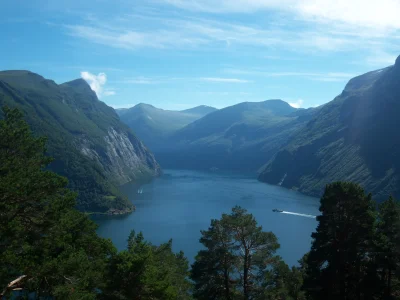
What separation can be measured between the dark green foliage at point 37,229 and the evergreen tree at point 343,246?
1152cm

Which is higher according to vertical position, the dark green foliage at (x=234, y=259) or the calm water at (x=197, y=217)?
the dark green foliage at (x=234, y=259)

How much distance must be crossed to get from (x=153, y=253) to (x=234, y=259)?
4.46 meters

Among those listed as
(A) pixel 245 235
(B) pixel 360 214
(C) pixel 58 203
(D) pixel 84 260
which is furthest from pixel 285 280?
(C) pixel 58 203

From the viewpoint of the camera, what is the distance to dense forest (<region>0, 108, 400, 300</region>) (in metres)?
15.1

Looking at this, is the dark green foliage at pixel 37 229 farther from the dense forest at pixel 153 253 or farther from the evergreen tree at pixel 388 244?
the evergreen tree at pixel 388 244

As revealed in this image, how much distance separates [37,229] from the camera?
16.2 meters

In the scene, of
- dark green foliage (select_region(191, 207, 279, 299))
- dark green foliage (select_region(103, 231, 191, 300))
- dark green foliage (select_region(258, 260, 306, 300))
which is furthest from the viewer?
dark green foliage (select_region(258, 260, 306, 300))

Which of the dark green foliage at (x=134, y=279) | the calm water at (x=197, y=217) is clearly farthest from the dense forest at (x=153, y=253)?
the calm water at (x=197, y=217)

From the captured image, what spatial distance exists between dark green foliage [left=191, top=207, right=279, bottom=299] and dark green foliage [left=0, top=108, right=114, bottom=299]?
5609 mm

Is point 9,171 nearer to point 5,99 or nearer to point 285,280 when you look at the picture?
point 285,280

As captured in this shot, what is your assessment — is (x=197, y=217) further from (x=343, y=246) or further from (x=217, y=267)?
(x=343, y=246)

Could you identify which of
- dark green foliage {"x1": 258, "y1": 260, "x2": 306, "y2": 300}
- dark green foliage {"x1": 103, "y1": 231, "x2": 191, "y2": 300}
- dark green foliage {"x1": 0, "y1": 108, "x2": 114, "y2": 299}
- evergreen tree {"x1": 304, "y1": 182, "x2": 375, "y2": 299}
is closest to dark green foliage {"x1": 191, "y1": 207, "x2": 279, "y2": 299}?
dark green foliage {"x1": 258, "y1": 260, "x2": 306, "y2": 300}

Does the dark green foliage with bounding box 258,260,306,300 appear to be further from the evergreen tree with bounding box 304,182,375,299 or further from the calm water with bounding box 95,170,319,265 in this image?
the calm water with bounding box 95,170,319,265

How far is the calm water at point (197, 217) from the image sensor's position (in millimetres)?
90938
